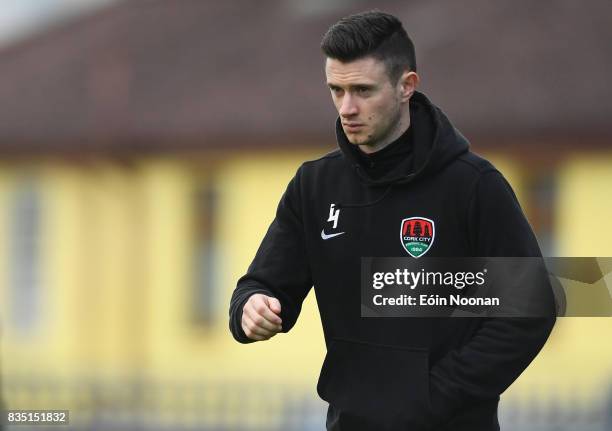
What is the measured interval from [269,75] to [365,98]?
51.6 ft

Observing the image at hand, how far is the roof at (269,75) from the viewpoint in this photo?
18.3 meters

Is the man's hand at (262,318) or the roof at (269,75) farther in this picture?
the roof at (269,75)

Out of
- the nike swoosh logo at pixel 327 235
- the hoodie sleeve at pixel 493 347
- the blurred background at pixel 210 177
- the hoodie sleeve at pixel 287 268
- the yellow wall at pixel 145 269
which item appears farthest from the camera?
the yellow wall at pixel 145 269

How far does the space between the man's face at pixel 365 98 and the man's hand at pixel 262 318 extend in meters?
0.59

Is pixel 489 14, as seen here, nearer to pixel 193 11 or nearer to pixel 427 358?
pixel 193 11

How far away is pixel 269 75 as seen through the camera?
19922 millimetres

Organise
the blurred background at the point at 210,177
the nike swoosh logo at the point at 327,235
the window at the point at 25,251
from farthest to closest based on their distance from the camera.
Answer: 1. the window at the point at 25,251
2. the blurred background at the point at 210,177
3. the nike swoosh logo at the point at 327,235

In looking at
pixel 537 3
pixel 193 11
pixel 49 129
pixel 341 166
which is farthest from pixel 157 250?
pixel 341 166

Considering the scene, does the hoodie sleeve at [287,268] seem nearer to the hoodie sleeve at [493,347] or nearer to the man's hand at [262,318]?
the man's hand at [262,318]

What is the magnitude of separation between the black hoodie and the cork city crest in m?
0.02

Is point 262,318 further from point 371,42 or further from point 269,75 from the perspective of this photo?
point 269,75

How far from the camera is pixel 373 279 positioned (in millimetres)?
4285

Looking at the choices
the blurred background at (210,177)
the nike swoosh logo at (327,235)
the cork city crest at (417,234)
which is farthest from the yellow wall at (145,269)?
the cork city crest at (417,234)

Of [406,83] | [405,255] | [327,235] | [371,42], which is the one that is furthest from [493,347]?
[371,42]
